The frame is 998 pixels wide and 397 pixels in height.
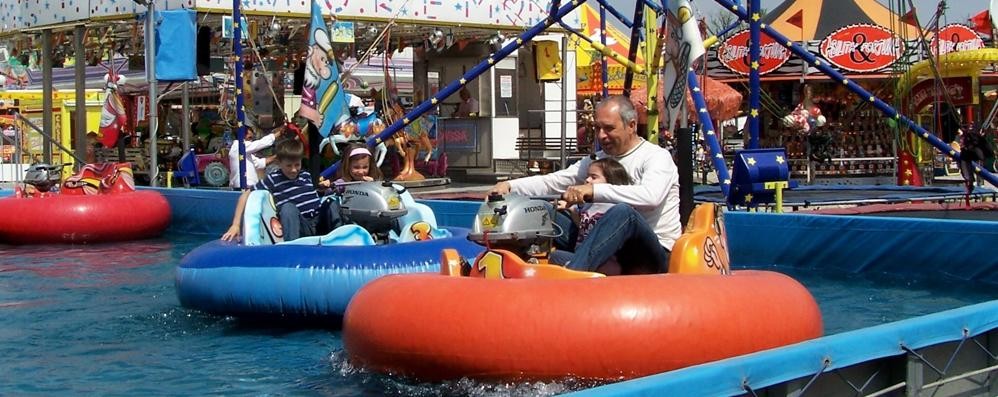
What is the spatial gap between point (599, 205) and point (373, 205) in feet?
6.92

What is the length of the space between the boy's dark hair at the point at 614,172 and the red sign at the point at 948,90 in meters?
13.6

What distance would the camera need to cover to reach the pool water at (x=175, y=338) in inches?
216

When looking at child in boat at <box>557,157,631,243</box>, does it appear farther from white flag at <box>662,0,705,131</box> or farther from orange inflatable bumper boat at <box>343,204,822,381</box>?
white flag at <box>662,0,705,131</box>

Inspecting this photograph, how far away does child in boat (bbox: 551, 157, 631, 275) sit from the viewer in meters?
5.64

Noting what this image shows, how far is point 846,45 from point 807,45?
88 centimetres

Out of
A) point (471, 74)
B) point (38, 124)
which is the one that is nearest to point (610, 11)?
point (471, 74)

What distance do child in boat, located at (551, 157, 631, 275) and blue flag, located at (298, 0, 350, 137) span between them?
6825 mm

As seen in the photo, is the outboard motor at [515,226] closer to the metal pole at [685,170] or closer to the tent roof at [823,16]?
the metal pole at [685,170]

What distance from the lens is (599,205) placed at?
577 centimetres

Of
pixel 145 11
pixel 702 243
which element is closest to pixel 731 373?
pixel 702 243

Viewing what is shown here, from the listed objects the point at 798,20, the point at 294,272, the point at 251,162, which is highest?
the point at 798,20

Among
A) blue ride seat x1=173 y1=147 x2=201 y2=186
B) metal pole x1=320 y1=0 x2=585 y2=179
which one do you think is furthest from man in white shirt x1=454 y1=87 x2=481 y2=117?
metal pole x1=320 y1=0 x2=585 y2=179

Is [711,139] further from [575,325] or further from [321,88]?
[575,325]

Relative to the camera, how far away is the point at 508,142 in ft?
67.6
